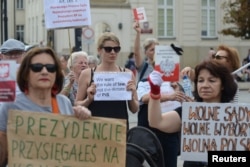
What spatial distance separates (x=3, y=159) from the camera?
4387 millimetres

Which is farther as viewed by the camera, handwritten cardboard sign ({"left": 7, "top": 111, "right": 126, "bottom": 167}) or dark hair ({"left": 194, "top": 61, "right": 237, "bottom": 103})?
dark hair ({"left": 194, "top": 61, "right": 237, "bottom": 103})

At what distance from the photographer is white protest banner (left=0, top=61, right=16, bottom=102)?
4.31 metres

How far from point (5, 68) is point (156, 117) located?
41.4 inches

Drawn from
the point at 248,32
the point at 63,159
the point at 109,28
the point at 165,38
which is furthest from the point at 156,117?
the point at 165,38

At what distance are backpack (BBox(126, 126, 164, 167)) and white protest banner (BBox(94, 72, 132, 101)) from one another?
4.06ft

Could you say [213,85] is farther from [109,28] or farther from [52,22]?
[109,28]

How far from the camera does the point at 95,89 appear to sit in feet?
21.1

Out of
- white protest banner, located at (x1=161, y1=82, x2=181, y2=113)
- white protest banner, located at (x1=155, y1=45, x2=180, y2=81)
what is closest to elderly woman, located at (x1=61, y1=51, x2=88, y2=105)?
white protest banner, located at (x1=161, y1=82, x2=181, y2=113)

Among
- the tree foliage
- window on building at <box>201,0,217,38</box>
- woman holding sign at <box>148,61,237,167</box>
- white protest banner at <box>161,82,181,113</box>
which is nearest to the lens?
woman holding sign at <box>148,61,237,167</box>

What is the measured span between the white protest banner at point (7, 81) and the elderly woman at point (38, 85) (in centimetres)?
10

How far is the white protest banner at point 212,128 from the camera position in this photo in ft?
15.0

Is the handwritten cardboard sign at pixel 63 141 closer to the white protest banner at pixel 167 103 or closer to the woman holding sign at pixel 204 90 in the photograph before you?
the woman holding sign at pixel 204 90

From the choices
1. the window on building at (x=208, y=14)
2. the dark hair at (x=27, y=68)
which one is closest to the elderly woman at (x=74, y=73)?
the dark hair at (x=27, y=68)

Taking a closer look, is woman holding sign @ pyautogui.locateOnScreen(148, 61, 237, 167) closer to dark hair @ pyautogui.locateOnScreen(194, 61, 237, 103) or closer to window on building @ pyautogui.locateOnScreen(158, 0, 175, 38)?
dark hair @ pyautogui.locateOnScreen(194, 61, 237, 103)
